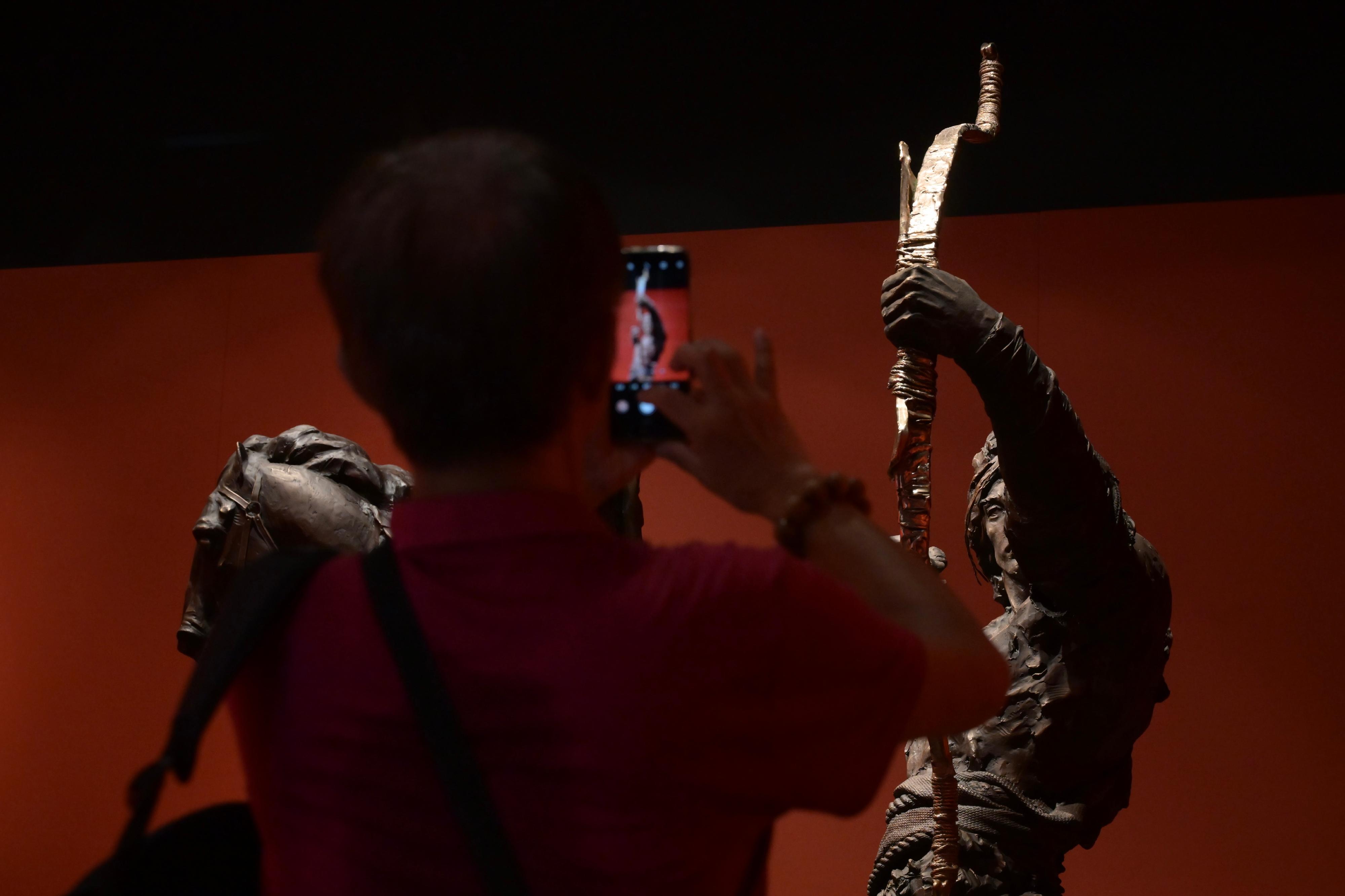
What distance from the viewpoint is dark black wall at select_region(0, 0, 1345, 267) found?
3.03 meters

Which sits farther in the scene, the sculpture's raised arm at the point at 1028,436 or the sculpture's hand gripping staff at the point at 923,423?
the sculpture's raised arm at the point at 1028,436

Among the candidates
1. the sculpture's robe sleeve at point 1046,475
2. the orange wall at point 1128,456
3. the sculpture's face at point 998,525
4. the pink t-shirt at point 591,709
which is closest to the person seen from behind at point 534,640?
the pink t-shirt at point 591,709

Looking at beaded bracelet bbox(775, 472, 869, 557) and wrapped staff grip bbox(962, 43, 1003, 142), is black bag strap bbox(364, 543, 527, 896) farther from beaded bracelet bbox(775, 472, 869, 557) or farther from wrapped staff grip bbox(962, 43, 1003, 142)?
wrapped staff grip bbox(962, 43, 1003, 142)

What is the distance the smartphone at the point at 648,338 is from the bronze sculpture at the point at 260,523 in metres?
1.60

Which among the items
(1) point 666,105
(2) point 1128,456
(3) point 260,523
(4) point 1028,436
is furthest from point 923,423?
(1) point 666,105

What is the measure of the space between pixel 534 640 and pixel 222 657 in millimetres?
179

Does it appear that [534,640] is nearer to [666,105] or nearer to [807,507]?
[807,507]

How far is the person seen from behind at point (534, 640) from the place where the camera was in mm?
683

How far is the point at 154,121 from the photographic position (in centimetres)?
359

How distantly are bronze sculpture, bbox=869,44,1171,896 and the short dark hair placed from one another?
1260 mm

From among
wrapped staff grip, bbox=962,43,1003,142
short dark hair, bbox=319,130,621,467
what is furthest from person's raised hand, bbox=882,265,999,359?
short dark hair, bbox=319,130,621,467

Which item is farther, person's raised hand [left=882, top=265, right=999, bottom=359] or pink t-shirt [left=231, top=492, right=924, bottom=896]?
person's raised hand [left=882, top=265, right=999, bottom=359]

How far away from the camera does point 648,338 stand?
2.69 ft

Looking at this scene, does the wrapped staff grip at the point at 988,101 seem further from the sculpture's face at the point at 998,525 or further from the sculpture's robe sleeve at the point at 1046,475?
the sculpture's face at the point at 998,525
